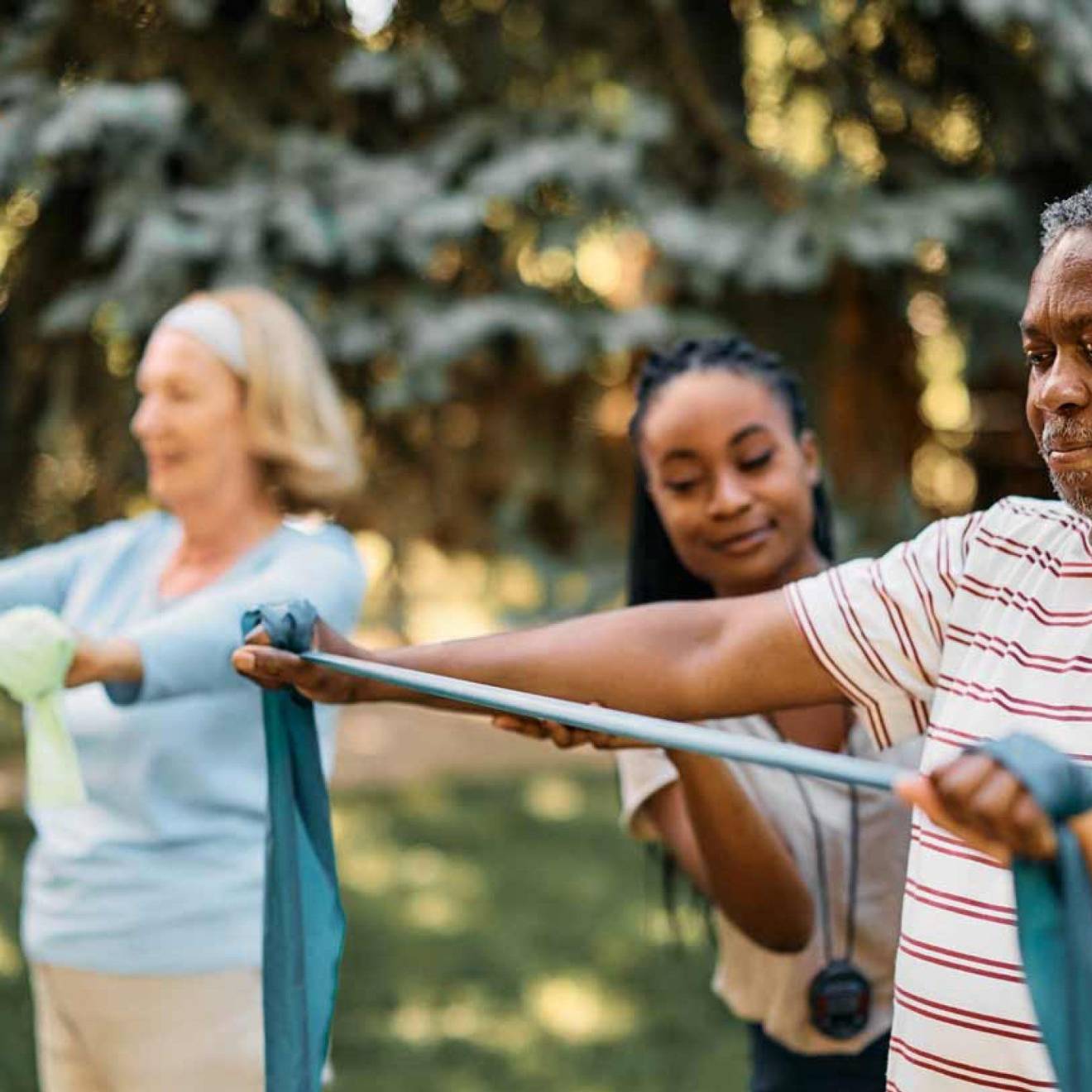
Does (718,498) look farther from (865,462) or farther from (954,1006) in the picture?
(865,462)

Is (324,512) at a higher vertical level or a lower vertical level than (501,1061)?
higher

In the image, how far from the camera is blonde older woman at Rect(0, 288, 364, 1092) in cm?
274

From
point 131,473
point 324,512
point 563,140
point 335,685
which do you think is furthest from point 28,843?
point 335,685

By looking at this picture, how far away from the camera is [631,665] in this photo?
194 centimetres

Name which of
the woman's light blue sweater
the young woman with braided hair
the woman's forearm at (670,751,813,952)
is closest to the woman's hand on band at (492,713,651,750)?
the young woman with braided hair

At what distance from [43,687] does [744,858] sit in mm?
1111

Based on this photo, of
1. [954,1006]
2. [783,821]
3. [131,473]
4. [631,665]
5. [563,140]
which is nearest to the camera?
[954,1006]

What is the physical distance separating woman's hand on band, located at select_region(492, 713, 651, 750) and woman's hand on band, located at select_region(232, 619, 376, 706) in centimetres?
18

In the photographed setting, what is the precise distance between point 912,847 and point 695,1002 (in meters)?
3.77

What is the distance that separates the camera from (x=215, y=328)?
10.1ft

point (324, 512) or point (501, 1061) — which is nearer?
point (324, 512)

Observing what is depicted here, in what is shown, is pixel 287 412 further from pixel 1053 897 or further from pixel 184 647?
pixel 1053 897

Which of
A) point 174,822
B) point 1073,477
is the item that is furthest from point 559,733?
point 174,822

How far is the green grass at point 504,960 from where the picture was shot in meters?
4.71
